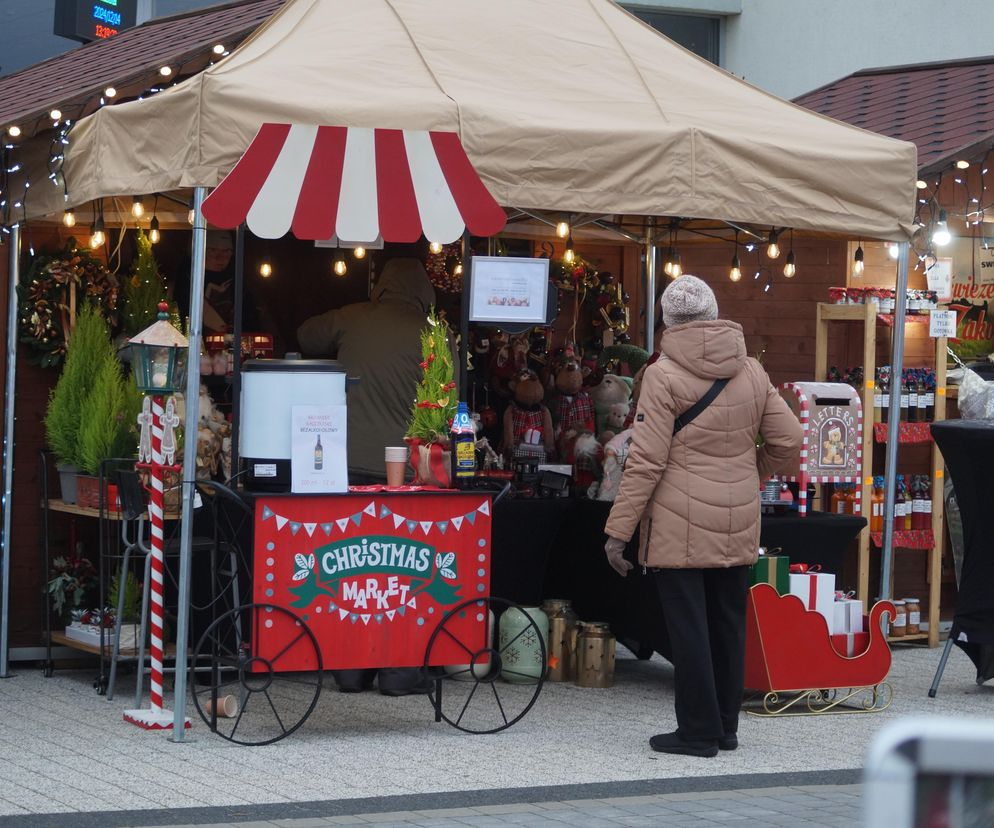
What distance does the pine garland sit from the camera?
6449mm

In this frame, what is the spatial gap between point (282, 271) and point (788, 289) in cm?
320

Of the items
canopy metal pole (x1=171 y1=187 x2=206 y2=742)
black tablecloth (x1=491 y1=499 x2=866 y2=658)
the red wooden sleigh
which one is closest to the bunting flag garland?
canopy metal pole (x1=171 y1=187 x2=206 y2=742)

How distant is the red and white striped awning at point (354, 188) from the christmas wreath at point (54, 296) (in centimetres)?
211

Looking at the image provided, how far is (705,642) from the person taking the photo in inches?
239

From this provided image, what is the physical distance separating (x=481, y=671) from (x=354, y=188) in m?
2.09

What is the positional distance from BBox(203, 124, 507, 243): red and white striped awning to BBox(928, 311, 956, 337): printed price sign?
381cm

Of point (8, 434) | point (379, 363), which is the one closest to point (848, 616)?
point (379, 363)

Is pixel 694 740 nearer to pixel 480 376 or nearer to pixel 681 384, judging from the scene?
pixel 681 384

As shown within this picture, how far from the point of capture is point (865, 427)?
8.81 m

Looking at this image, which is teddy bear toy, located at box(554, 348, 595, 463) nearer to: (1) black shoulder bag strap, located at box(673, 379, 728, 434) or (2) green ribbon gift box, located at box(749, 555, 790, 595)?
(2) green ribbon gift box, located at box(749, 555, 790, 595)

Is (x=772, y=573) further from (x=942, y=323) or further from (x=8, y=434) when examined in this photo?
(x=8, y=434)

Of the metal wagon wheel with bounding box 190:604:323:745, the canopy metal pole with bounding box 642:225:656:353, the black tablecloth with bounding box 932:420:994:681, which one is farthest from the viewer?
the canopy metal pole with bounding box 642:225:656:353

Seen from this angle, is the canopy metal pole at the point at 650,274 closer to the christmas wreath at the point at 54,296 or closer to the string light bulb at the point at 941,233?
the string light bulb at the point at 941,233

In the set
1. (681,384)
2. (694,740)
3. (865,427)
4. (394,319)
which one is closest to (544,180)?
(681,384)
